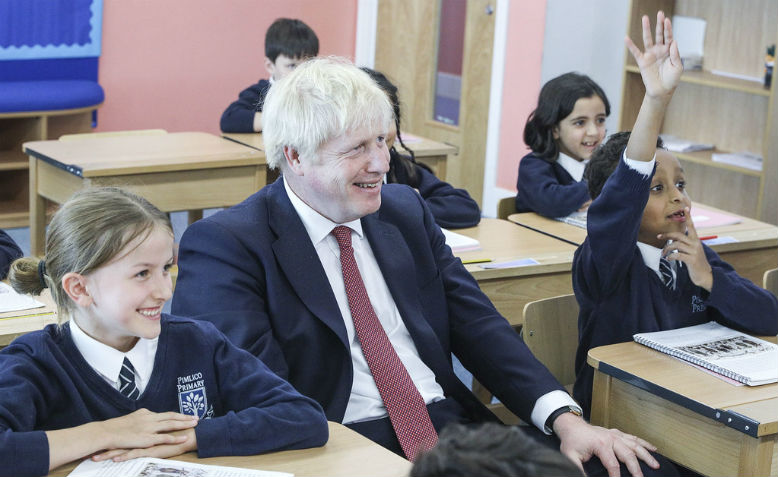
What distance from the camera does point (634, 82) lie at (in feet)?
17.8

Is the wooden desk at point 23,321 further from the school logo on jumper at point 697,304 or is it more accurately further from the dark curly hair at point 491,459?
the dark curly hair at point 491,459

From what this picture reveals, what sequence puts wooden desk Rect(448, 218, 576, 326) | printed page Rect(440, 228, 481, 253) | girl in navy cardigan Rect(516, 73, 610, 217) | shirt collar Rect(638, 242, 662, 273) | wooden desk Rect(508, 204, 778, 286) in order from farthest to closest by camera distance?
1. girl in navy cardigan Rect(516, 73, 610, 217)
2. wooden desk Rect(508, 204, 778, 286)
3. printed page Rect(440, 228, 481, 253)
4. wooden desk Rect(448, 218, 576, 326)
5. shirt collar Rect(638, 242, 662, 273)

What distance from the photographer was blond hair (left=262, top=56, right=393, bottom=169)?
77.9 inches

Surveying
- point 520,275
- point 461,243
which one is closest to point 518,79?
point 461,243

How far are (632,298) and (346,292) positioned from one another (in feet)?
2.28

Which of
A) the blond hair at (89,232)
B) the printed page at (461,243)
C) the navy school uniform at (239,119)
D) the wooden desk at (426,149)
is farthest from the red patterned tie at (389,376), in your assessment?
the navy school uniform at (239,119)

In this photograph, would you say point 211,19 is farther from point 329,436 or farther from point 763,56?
point 329,436

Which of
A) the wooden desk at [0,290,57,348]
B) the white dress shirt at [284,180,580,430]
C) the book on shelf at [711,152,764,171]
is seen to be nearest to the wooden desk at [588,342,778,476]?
the white dress shirt at [284,180,580,430]

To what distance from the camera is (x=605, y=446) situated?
1.95 metres

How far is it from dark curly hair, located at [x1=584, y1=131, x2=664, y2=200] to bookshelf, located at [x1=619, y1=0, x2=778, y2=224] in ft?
8.44

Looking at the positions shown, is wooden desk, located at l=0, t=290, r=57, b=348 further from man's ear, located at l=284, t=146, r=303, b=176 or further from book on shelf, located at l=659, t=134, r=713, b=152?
book on shelf, located at l=659, t=134, r=713, b=152

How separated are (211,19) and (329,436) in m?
5.44

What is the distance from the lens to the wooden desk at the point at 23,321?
82.1 inches

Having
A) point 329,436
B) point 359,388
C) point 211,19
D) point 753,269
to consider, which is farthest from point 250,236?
point 211,19
